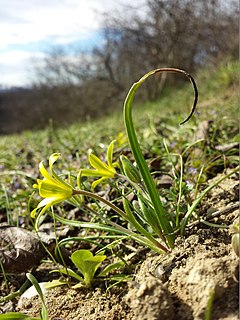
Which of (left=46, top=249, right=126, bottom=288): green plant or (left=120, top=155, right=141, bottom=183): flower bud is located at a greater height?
(left=120, top=155, right=141, bottom=183): flower bud

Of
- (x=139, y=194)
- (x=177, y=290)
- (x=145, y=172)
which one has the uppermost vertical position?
(x=145, y=172)

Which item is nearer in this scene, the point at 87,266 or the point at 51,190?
the point at 51,190

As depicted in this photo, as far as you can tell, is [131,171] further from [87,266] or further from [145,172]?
[87,266]

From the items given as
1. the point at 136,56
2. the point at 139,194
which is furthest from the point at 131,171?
the point at 136,56

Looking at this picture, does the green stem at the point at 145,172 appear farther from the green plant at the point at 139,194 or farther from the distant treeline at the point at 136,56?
the distant treeline at the point at 136,56

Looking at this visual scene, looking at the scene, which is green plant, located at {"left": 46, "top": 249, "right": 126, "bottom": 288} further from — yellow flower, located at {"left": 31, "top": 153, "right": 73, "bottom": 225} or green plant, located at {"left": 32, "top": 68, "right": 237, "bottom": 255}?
yellow flower, located at {"left": 31, "top": 153, "right": 73, "bottom": 225}

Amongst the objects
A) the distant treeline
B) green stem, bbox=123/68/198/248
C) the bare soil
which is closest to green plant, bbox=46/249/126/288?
the bare soil

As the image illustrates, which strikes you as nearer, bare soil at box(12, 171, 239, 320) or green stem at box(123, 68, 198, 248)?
bare soil at box(12, 171, 239, 320)

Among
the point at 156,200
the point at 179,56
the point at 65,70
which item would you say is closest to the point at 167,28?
the point at 179,56

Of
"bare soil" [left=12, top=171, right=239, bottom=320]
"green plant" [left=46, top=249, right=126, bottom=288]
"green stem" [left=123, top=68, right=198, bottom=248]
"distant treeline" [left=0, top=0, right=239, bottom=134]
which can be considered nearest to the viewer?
"bare soil" [left=12, top=171, right=239, bottom=320]
